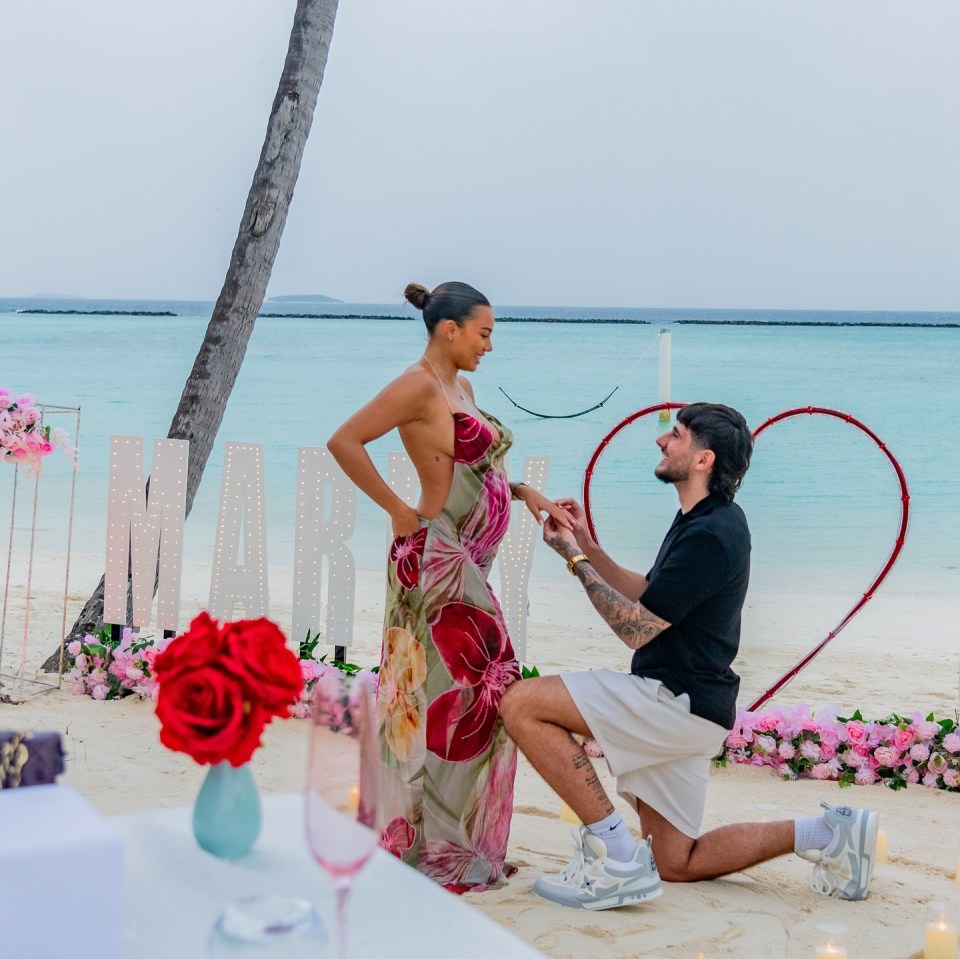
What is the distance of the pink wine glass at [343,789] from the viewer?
1.62 m

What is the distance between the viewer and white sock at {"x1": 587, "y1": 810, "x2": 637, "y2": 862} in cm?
378

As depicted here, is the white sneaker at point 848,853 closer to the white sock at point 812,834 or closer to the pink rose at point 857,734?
the white sock at point 812,834

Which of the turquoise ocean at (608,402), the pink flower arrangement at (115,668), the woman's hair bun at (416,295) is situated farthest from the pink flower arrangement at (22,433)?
the turquoise ocean at (608,402)

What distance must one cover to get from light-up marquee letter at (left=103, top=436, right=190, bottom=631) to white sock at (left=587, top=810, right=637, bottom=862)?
330cm

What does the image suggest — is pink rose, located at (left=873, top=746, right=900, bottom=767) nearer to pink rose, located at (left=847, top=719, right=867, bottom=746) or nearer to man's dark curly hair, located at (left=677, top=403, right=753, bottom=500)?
pink rose, located at (left=847, top=719, right=867, bottom=746)

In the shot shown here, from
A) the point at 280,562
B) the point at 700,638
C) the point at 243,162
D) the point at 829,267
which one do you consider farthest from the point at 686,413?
the point at 829,267

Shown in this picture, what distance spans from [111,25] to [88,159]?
419cm

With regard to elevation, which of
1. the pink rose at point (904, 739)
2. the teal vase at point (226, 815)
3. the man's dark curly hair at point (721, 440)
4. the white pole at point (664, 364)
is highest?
the white pole at point (664, 364)

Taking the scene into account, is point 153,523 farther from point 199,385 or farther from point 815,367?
point 815,367

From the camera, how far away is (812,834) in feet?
13.0

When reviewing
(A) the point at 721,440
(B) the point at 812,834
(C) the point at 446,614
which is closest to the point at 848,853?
(B) the point at 812,834

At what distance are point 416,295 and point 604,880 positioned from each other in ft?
6.58

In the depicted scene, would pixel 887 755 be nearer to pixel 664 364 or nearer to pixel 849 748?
pixel 849 748

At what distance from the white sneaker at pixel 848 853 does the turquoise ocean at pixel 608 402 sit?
5.70 metres
